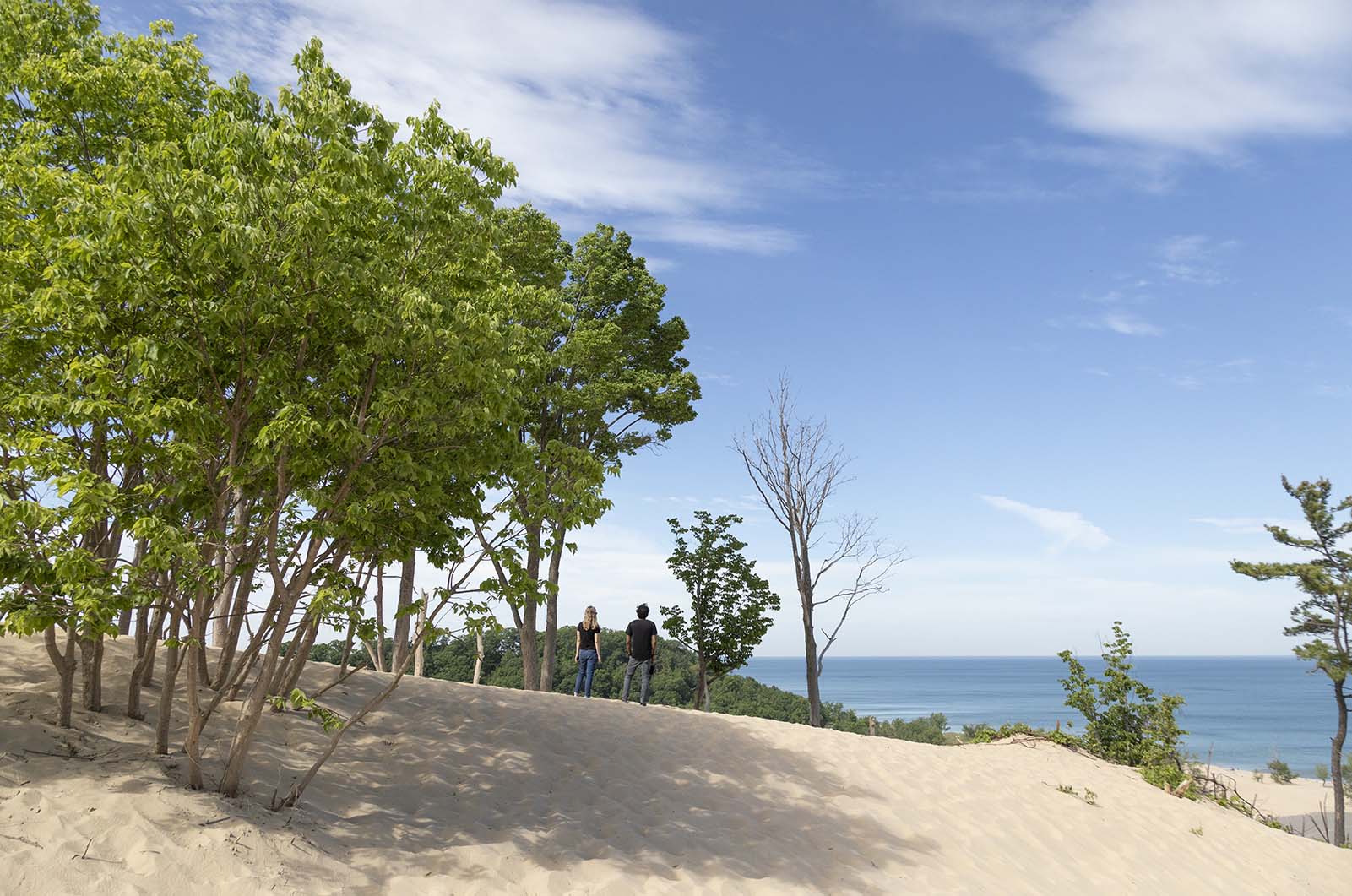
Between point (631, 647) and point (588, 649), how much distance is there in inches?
34.6

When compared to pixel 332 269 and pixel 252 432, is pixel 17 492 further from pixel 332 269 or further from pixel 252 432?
pixel 332 269

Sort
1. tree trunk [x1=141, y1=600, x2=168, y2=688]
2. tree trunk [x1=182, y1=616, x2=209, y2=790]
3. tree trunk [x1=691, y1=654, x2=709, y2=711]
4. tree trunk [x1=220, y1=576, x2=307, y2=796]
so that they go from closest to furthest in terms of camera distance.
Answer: tree trunk [x1=182, y1=616, x2=209, y2=790] → tree trunk [x1=220, y1=576, x2=307, y2=796] → tree trunk [x1=141, y1=600, x2=168, y2=688] → tree trunk [x1=691, y1=654, x2=709, y2=711]

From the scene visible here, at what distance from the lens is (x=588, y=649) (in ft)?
51.0

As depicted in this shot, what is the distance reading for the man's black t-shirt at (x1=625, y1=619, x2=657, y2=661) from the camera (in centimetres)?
1531

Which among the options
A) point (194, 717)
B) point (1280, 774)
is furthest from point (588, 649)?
point (1280, 774)

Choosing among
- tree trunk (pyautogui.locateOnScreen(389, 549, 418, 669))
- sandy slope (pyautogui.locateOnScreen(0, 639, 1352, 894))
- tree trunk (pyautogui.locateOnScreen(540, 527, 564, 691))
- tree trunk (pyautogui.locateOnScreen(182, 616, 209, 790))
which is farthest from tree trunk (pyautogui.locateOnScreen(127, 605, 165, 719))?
tree trunk (pyautogui.locateOnScreen(540, 527, 564, 691))

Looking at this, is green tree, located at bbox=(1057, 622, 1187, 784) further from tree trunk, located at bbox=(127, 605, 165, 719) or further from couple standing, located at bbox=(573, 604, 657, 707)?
tree trunk, located at bbox=(127, 605, 165, 719)

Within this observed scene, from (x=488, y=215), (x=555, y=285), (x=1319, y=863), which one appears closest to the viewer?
(x=488, y=215)

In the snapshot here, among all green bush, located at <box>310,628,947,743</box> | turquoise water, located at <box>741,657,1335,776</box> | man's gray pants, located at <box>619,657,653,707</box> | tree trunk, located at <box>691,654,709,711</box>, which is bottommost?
turquoise water, located at <box>741,657,1335,776</box>

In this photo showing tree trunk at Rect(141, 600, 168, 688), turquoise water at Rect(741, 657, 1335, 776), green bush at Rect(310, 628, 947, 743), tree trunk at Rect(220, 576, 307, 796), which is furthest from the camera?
turquoise water at Rect(741, 657, 1335, 776)

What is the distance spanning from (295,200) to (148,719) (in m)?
6.43

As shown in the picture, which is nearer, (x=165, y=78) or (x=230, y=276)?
(x=230, y=276)

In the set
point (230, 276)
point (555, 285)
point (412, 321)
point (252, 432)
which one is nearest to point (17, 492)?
point (252, 432)

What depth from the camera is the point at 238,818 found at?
7.04 meters
